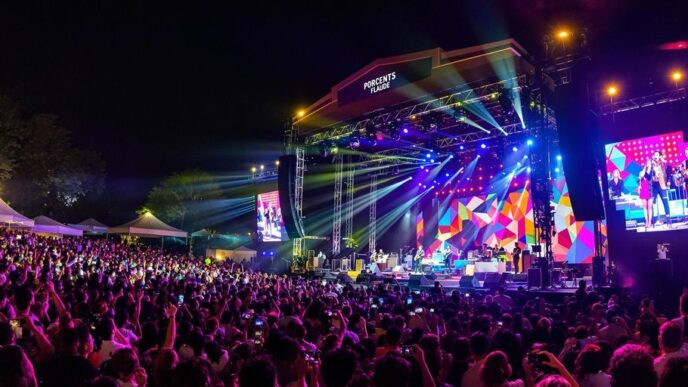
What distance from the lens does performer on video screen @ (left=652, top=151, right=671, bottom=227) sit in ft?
49.8

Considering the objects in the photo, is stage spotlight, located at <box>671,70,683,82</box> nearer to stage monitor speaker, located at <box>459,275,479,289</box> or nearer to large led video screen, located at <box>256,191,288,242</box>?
stage monitor speaker, located at <box>459,275,479,289</box>

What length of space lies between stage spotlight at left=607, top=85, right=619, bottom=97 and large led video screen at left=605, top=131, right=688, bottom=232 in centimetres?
153

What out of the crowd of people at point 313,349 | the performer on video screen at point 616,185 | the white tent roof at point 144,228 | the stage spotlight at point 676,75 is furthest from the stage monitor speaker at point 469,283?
the white tent roof at point 144,228

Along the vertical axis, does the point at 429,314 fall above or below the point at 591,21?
below

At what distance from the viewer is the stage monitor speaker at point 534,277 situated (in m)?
14.3

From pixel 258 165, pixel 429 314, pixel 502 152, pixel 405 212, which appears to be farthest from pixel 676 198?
pixel 258 165

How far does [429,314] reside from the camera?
7.25m

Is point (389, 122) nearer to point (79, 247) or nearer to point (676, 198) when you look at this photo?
point (676, 198)

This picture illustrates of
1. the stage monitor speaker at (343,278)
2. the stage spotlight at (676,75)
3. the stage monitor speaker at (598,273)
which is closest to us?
the stage monitor speaker at (598,273)

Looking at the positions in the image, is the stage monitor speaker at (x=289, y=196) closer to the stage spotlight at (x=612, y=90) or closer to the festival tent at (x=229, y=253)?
the stage spotlight at (x=612, y=90)

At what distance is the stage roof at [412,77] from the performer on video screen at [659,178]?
4476 millimetres

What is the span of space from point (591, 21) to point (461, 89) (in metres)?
4.58

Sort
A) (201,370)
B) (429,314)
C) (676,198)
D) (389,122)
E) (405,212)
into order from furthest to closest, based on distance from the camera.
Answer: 1. (405,212)
2. (389,122)
3. (676,198)
4. (429,314)
5. (201,370)

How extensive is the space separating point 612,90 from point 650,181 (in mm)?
2938
